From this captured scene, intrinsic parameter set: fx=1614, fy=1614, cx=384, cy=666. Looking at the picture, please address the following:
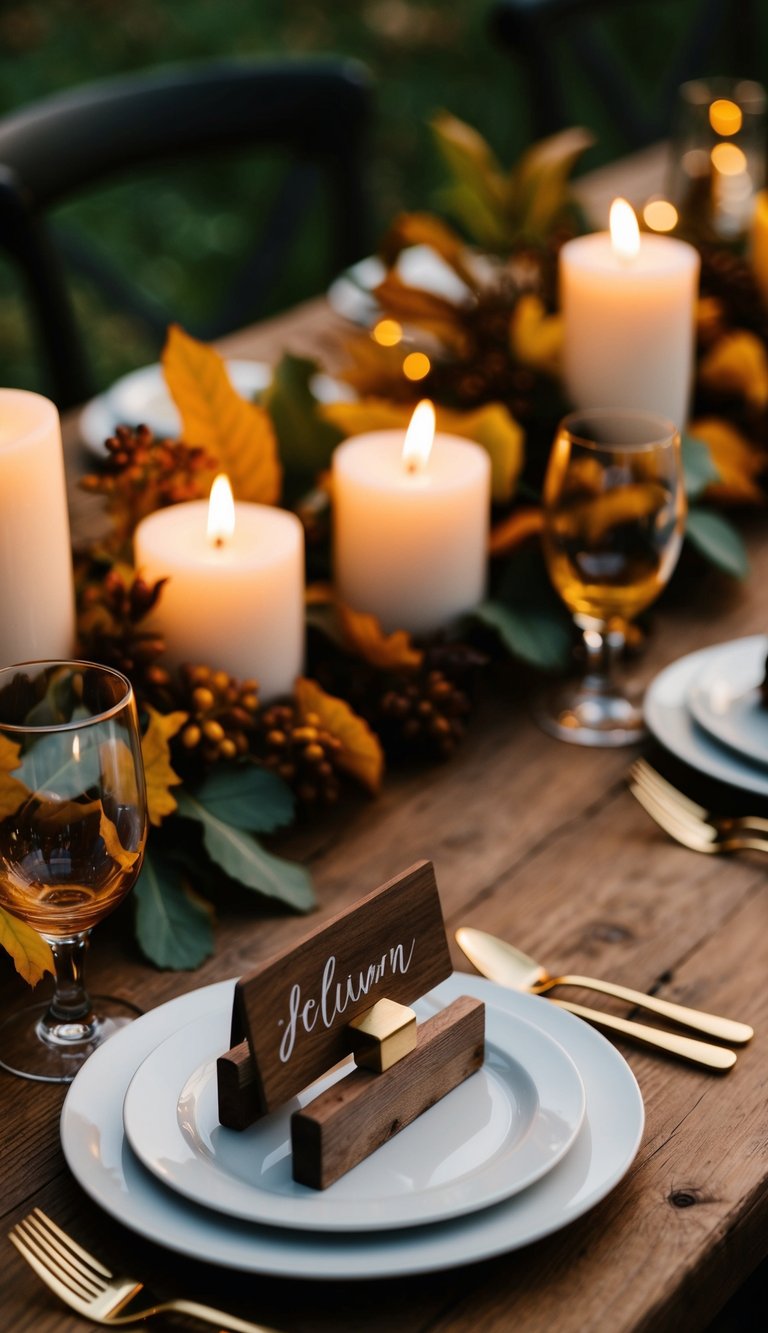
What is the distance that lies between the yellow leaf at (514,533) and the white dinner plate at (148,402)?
0.88 feet

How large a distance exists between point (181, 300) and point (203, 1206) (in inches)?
148

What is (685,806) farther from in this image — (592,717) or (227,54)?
(227,54)

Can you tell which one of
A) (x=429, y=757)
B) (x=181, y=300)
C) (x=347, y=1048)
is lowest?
(x=181, y=300)

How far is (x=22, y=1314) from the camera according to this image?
64cm

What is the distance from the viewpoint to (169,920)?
0.89 m

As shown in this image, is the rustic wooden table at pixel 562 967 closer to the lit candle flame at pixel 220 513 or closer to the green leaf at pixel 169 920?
the green leaf at pixel 169 920

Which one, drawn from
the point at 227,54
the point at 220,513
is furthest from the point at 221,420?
the point at 227,54

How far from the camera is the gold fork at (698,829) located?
1.00 meters

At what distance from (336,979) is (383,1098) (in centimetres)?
5

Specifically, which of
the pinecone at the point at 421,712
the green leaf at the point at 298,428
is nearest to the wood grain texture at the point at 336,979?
the pinecone at the point at 421,712

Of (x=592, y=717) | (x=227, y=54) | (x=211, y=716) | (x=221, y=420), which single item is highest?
(x=221, y=420)

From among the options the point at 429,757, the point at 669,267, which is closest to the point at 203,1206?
the point at 429,757

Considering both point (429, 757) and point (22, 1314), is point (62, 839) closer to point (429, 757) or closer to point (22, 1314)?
point (22, 1314)

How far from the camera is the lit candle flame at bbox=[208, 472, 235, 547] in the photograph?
99 centimetres
